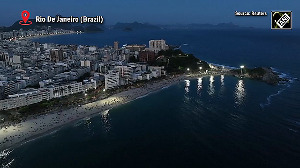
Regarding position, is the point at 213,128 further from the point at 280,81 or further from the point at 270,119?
the point at 280,81

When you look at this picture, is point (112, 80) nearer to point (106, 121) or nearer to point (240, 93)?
point (106, 121)

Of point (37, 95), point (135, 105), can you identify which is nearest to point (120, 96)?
point (135, 105)

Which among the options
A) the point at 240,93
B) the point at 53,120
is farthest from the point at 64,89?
the point at 240,93

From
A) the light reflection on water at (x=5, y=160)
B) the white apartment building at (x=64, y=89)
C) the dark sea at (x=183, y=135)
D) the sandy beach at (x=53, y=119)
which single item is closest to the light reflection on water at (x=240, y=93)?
the dark sea at (x=183, y=135)

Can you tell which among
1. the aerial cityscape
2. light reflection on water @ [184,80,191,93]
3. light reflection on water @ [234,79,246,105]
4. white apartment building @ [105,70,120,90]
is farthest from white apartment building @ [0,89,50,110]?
light reflection on water @ [234,79,246,105]

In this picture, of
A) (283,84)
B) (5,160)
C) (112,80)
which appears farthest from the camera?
(283,84)

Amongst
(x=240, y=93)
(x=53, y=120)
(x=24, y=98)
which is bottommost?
(x=53, y=120)

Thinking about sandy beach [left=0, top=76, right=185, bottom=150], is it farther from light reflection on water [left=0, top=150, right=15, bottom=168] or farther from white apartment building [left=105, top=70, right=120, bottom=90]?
white apartment building [left=105, top=70, right=120, bottom=90]

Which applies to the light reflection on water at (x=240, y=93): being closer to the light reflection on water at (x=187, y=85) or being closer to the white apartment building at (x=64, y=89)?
the light reflection on water at (x=187, y=85)

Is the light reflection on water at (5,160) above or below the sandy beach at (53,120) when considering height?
below
